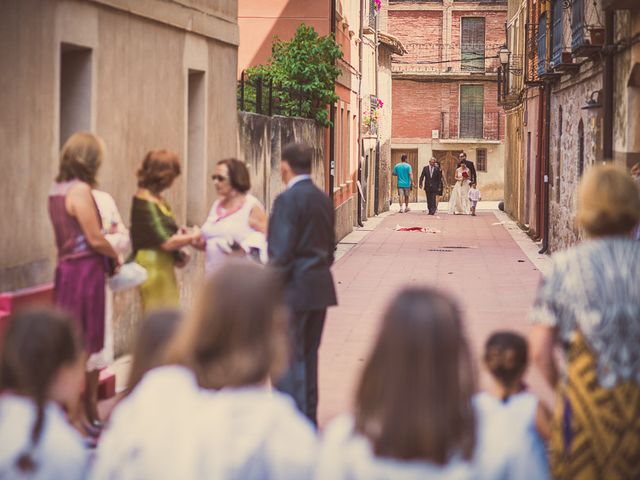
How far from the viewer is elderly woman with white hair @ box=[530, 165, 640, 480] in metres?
4.77

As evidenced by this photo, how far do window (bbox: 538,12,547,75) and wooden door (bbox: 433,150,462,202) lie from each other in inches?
1264

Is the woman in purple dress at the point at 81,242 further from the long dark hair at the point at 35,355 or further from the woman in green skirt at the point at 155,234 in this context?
the long dark hair at the point at 35,355

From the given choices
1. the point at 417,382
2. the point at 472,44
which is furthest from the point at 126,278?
the point at 472,44

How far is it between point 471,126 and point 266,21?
3397 centimetres

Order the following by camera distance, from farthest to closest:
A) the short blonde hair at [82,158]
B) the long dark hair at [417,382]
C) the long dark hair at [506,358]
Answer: the short blonde hair at [82,158]
the long dark hair at [506,358]
the long dark hair at [417,382]

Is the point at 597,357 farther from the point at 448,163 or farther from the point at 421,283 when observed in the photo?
the point at 448,163

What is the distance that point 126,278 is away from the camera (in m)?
8.59

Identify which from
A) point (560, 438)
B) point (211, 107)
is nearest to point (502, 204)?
point (211, 107)

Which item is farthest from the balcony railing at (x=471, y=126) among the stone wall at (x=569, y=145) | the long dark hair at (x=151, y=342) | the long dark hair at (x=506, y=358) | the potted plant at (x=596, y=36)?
the long dark hair at (x=151, y=342)

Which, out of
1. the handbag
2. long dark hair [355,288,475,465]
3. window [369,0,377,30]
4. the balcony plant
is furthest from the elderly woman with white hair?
window [369,0,377,30]

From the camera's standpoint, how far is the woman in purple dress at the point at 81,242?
8.08 metres

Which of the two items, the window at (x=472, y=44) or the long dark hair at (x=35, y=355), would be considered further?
the window at (x=472, y=44)

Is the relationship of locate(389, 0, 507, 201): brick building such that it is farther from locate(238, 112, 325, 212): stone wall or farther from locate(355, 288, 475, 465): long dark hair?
locate(355, 288, 475, 465): long dark hair

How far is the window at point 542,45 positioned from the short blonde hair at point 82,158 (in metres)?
18.1
